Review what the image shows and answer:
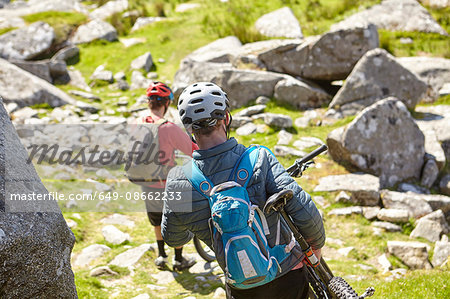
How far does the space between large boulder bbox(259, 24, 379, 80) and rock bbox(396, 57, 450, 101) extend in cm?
154

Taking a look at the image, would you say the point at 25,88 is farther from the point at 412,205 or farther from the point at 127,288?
the point at 412,205

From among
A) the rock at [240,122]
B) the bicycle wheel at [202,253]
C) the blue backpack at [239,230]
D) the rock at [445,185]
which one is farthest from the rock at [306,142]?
the blue backpack at [239,230]

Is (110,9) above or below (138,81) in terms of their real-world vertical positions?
above

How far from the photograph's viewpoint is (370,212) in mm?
7750

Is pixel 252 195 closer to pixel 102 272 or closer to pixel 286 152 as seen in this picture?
pixel 102 272

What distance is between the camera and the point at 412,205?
7824 mm

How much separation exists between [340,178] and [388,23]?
35.5ft

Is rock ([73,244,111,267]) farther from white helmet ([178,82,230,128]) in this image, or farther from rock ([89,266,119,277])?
white helmet ([178,82,230,128])

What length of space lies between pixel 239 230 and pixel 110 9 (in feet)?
82.9

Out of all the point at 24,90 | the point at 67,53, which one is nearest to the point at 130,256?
the point at 24,90

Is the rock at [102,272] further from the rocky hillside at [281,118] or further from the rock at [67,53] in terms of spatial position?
the rock at [67,53]

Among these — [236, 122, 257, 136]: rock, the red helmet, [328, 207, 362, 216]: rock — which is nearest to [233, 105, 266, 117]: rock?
[236, 122, 257, 136]: rock

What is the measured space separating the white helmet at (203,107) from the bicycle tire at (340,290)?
1567mm

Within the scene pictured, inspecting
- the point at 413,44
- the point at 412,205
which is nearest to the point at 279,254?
the point at 412,205
